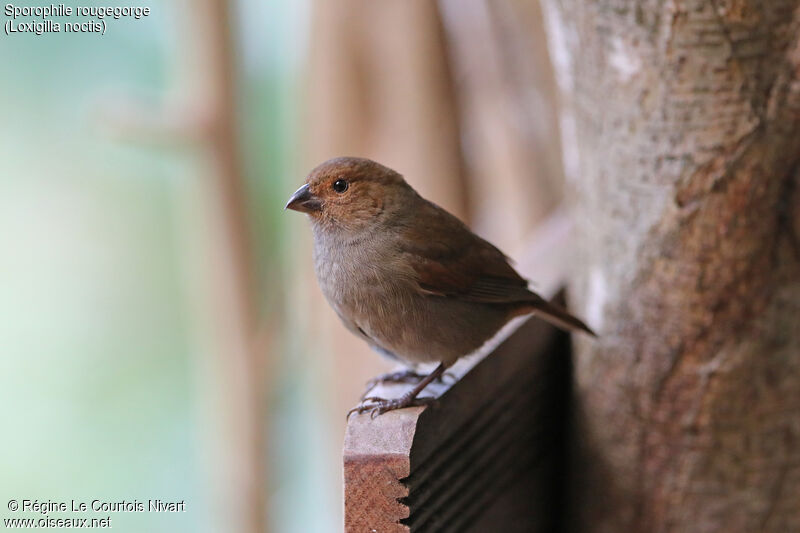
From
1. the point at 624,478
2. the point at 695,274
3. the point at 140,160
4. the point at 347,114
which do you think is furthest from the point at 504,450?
the point at 140,160

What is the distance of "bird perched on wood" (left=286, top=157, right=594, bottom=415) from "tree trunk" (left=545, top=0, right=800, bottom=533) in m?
0.22

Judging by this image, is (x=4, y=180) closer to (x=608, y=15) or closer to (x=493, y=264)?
(x=493, y=264)

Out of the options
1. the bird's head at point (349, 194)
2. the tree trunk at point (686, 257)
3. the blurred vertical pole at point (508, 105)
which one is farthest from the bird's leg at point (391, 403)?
the blurred vertical pole at point (508, 105)

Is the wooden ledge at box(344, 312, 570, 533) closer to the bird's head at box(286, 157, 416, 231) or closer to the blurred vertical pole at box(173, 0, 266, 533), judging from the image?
the bird's head at box(286, 157, 416, 231)

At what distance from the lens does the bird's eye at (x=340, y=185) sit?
2303 millimetres

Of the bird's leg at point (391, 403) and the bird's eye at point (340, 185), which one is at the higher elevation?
the bird's eye at point (340, 185)

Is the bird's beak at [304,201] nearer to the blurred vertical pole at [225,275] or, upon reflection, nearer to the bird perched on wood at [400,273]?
the bird perched on wood at [400,273]

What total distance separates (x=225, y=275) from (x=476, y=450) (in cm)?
199

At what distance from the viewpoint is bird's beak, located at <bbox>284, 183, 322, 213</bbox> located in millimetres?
2260

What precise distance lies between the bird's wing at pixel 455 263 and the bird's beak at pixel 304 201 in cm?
23

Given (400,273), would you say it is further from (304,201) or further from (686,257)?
(686,257)

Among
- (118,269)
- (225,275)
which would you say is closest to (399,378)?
(225,275)

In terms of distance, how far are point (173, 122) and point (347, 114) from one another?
2.34 feet

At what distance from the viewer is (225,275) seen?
3875mm
